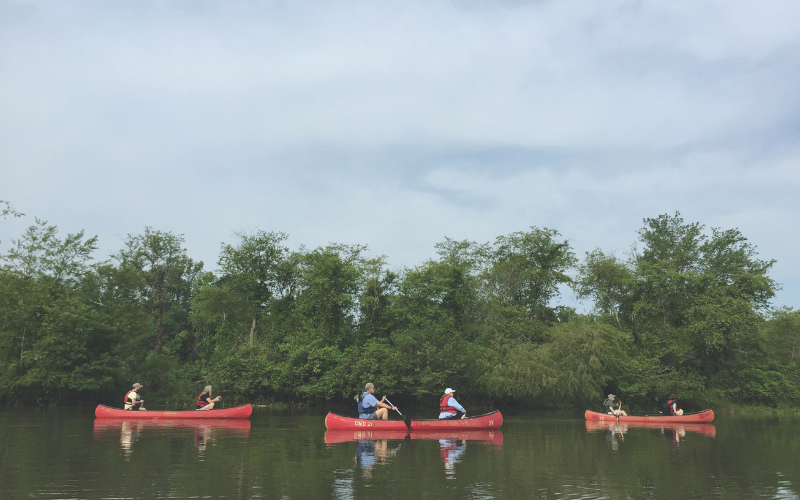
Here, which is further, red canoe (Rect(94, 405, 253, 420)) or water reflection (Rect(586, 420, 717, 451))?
red canoe (Rect(94, 405, 253, 420))

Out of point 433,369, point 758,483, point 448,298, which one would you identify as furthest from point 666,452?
point 448,298

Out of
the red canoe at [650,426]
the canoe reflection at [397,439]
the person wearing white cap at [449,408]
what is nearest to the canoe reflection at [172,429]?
the canoe reflection at [397,439]

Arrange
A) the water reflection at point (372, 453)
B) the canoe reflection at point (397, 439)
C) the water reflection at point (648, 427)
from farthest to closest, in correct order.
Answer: the water reflection at point (648, 427) < the canoe reflection at point (397, 439) < the water reflection at point (372, 453)

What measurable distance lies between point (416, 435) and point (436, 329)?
25.0 meters

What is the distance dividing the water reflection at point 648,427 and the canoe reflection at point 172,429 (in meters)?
14.1

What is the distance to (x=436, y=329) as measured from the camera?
4872 centimetres

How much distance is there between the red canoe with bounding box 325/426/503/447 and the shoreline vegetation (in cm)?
1912

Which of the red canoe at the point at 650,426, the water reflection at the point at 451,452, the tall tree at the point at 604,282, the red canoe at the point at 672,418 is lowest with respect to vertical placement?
the red canoe at the point at 650,426

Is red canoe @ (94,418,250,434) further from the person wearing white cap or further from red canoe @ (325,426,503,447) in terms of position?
the person wearing white cap

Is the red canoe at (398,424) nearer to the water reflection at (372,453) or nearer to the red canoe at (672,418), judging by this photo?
the water reflection at (372,453)

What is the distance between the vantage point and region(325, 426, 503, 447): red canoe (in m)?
22.1

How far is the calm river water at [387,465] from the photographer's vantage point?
1177cm

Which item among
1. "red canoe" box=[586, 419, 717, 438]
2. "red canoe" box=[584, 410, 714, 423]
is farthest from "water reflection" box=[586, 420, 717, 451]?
"red canoe" box=[584, 410, 714, 423]

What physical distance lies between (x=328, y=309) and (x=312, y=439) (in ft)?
97.4
